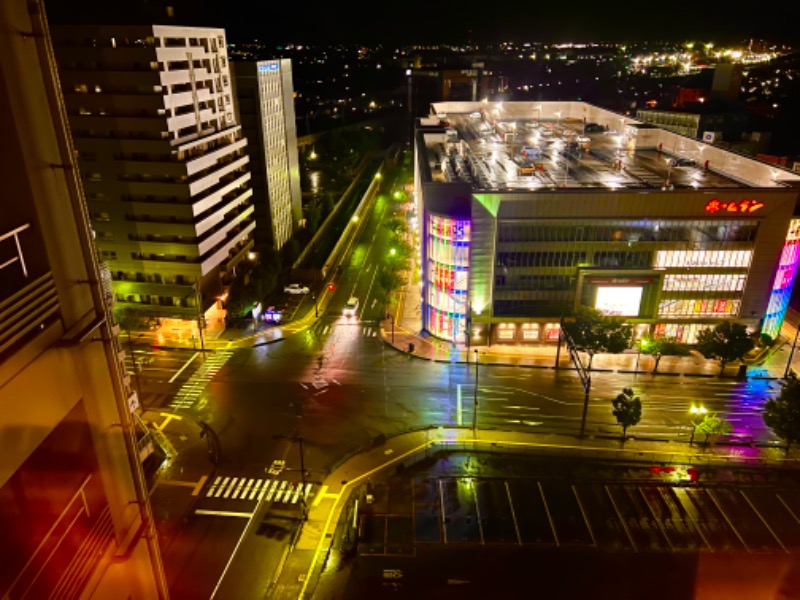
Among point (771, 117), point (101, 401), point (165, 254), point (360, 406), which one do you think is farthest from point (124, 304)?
point (771, 117)

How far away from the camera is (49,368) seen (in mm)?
7297

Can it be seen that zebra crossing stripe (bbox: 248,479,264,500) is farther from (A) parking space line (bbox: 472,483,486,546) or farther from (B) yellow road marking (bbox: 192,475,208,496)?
(A) parking space line (bbox: 472,483,486,546)

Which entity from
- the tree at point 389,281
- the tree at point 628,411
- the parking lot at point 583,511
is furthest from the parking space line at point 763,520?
the tree at point 389,281

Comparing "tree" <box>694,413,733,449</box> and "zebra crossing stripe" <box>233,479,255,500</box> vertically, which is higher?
"tree" <box>694,413,733,449</box>

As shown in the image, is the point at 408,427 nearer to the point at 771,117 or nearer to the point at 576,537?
the point at 576,537

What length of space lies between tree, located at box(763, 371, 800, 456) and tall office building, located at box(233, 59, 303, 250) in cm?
6701

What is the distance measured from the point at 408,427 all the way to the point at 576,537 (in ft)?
56.7

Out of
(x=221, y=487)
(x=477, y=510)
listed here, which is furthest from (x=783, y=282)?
(x=221, y=487)

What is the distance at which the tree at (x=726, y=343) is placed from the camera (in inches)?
2270

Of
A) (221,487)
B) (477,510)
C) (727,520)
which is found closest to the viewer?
(727,520)

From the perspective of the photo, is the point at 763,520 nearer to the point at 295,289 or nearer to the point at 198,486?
the point at 198,486

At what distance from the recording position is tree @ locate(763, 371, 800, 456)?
45.8m

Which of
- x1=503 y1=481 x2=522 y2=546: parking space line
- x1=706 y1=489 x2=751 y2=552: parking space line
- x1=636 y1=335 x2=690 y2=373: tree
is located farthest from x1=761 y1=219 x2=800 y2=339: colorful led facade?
x1=503 y1=481 x2=522 y2=546: parking space line

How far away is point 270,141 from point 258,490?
55.6 meters
